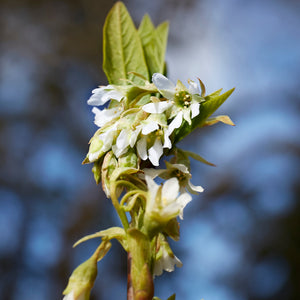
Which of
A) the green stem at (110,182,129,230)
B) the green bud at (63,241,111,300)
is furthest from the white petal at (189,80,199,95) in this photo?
the green bud at (63,241,111,300)

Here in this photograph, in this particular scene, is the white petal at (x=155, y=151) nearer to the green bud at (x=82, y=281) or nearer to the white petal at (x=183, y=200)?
the white petal at (x=183, y=200)

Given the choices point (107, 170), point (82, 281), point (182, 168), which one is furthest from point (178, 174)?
point (82, 281)

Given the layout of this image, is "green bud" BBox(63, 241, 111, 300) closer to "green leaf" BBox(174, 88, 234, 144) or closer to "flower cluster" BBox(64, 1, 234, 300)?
"flower cluster" BBox(64, 1, 234, 300)

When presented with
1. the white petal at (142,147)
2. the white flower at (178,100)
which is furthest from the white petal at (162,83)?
the white petal at (142,147)

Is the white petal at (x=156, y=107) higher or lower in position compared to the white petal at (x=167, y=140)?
higher

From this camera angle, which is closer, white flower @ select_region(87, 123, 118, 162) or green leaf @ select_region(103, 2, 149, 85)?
white flower @ select_region(87, 123, 118, 162)
